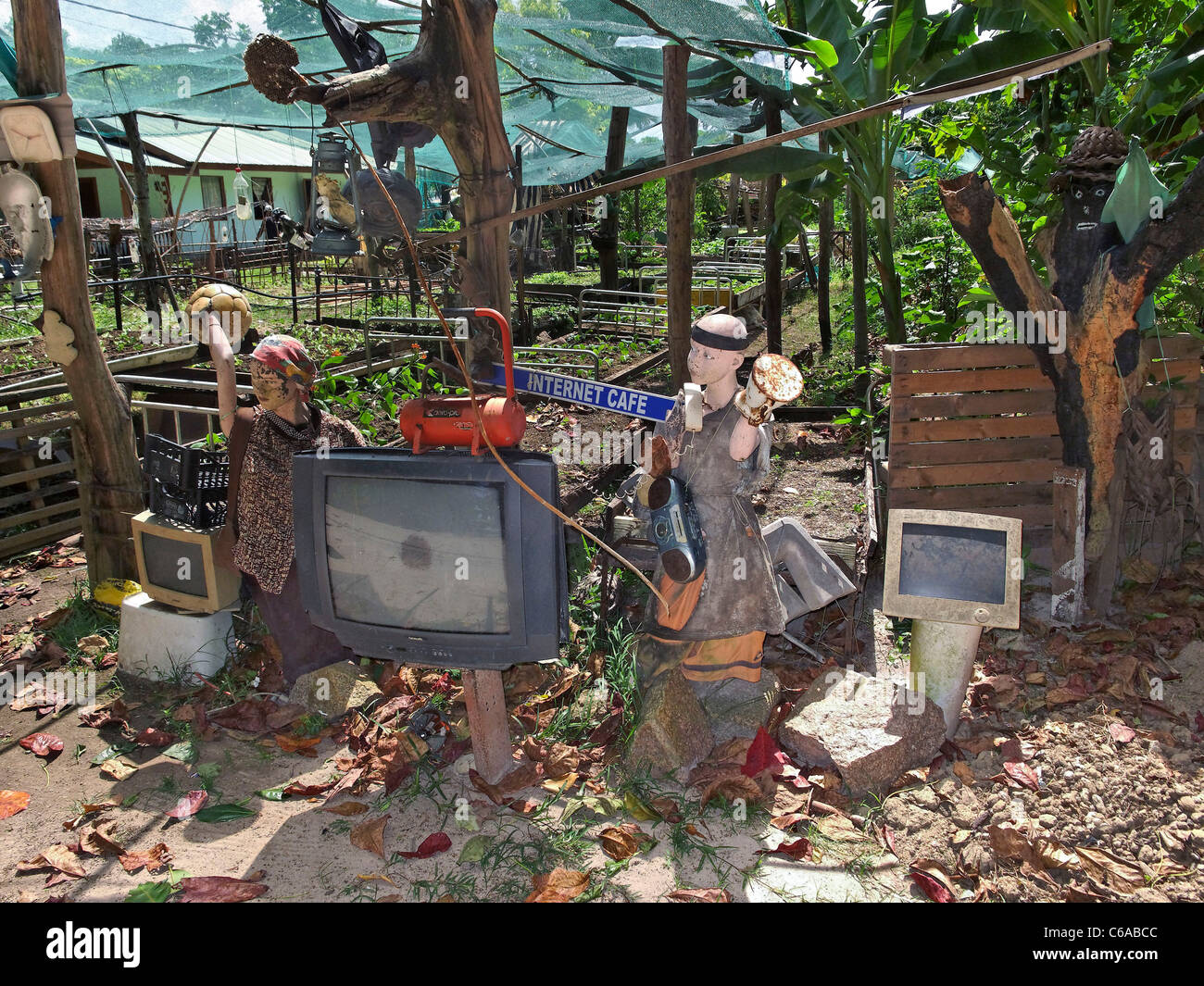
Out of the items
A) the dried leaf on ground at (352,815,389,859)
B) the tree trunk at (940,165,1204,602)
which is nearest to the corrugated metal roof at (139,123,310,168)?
the tree trunk at (940,165,1204,602)

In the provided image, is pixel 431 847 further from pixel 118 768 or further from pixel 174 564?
pixel 174 564

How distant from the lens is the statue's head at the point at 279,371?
4168mm

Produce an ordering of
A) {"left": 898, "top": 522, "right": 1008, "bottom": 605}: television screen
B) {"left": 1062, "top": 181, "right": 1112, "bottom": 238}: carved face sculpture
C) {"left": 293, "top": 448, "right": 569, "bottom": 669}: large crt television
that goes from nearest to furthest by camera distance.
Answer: {"left": 293, "top": 448, "right": 569, "bottom": 669}: large crt television → {"left": 898, "top": 522, "right": 1008, "bottom": 605}: television screen → {"left": 1062, "top": 181, "right": 1112, "bottom": 238}: carved face sculpture

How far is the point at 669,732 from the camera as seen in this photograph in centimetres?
390

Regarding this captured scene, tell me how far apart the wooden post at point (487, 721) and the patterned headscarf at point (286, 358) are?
162 cm

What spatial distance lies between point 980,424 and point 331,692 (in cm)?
396

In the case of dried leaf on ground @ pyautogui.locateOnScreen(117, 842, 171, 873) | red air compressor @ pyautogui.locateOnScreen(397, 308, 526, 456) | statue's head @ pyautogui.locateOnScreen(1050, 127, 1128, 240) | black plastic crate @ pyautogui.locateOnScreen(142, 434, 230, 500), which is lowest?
dried leaf on ground @ pyautogui.locateOnScreen(117, 842, 171, 873)

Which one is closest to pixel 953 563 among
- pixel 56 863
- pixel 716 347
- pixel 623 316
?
pixel 716 347

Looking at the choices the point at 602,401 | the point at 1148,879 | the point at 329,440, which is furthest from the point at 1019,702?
the point at 329,440

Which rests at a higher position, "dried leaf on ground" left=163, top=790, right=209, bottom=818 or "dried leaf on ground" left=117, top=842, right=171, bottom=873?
"dried leaf on ground" left=163, top=790, right=209, bottom=818

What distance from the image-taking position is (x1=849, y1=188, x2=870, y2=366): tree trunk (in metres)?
10.1

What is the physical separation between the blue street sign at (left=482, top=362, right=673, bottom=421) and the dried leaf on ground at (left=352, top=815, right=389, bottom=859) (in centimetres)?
189

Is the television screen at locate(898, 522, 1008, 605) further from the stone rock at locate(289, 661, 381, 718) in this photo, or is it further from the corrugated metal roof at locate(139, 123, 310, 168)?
the corrugated metal roof at locate(139, 123, 310, 168)

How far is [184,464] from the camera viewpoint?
456cm
